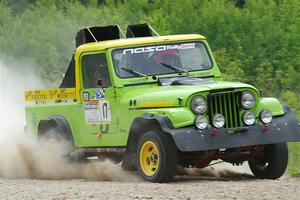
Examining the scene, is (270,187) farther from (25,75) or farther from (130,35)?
(25,75)

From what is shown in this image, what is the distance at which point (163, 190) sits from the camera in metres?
10.4

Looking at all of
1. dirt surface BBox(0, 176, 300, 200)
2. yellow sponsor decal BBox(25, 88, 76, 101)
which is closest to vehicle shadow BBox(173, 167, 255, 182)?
dirt surface BBox(0, 176, 300, 200)

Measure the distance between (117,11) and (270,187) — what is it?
1011 inches

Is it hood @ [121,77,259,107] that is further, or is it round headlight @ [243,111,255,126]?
round headlight @ [243,111,255,126]

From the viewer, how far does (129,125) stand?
12.3 meters

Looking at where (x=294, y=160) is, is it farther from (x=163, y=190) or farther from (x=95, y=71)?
(x=163, y=190)

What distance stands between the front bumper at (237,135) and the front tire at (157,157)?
9.0 inches

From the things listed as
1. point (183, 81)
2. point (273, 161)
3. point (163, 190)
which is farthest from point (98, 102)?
point (163, 190)

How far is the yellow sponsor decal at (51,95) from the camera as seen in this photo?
1382 cm

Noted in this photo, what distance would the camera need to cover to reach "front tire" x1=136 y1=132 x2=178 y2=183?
37.3 ft

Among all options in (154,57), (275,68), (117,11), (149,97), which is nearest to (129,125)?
(149,97)

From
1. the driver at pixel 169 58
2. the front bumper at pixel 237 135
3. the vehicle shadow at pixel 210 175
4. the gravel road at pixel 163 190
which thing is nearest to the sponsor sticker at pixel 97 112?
the driver at pixel 169 58

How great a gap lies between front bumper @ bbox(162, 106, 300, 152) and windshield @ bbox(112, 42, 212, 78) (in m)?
Answer: 1.83

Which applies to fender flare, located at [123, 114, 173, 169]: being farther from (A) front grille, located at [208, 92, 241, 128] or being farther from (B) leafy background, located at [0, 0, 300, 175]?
(B) leafy background, located at [0, 0, 300, 175]
